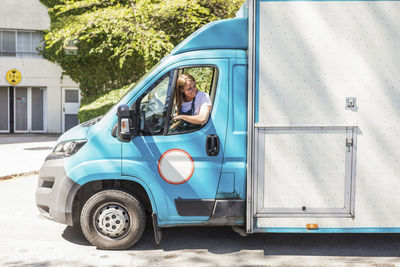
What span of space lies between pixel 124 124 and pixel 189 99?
2.65 ft

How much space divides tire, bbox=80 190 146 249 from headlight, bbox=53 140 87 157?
55 cm

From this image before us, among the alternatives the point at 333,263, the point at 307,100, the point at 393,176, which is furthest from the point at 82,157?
the point at 393,176

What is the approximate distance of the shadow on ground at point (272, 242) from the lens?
17.1 ft

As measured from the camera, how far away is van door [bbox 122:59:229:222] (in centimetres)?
493

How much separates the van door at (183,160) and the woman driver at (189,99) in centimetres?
11

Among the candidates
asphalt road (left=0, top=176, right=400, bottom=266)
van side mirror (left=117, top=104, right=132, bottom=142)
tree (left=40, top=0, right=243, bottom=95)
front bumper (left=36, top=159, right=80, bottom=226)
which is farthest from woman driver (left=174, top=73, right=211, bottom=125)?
tree (left=40, top=0, right=243, bottom=95)

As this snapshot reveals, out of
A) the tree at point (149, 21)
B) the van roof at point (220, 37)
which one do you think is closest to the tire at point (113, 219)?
the van roof at point (220, 37)

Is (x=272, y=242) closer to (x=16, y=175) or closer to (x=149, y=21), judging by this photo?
(x=16, y=175)

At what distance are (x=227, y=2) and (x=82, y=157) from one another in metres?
10.4

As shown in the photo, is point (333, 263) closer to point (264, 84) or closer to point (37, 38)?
point (264, 84)

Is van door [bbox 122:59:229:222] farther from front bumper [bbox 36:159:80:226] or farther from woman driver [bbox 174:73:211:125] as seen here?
front bumper [bbox 36:159:80:226]

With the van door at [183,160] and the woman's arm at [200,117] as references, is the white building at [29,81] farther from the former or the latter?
the woman's arm at [200,117]

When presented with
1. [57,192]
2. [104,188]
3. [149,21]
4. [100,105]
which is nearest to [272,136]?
[104,188]

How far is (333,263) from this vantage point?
4.82 metres
